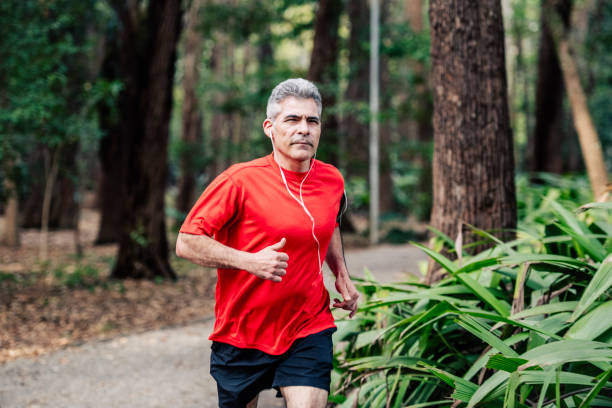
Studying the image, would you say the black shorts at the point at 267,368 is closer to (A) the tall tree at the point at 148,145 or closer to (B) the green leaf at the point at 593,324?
(B) the green leaf at the point at 593,324

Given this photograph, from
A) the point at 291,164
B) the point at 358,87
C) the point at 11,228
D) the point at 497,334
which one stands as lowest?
the point at 11,228

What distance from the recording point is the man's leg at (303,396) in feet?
8.96

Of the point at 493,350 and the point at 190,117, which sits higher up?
the point at 190,117

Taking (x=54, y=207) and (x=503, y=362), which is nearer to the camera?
(x=503, y=362)

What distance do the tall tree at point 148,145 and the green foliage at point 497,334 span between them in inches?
269

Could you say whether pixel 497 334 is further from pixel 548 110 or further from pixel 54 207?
pixel 54 207

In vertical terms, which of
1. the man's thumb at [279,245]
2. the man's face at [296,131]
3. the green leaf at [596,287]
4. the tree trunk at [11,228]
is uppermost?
the man's face at [296,131]

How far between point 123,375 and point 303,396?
3485 millimetres

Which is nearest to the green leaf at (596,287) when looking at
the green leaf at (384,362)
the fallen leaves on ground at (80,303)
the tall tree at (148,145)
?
the green leaf at (384,362)

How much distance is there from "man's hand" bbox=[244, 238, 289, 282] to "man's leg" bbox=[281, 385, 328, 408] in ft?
1.83

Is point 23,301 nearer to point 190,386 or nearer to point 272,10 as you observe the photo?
point 190,386

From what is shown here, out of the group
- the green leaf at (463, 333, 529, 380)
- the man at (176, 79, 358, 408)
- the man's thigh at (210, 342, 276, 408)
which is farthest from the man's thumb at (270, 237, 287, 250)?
the green leaf at (463, 333, 529, 380)

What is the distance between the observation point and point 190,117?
21562 millimetres

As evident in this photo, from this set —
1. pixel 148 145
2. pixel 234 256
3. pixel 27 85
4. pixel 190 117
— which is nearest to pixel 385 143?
pixel 190 117
